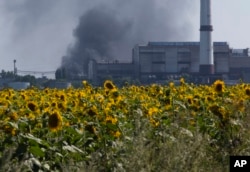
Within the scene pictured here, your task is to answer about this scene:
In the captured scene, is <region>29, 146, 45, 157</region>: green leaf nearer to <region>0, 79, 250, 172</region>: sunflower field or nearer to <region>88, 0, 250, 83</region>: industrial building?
<region>0, 79, 250, 172</region>: sunflower field

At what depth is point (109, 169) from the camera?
4637 mm

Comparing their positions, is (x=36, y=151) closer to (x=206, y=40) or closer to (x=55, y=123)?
(x=55, y=123)

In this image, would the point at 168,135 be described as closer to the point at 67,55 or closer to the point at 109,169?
the point at 109,169

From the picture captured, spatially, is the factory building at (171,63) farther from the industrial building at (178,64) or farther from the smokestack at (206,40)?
the smokestack at (206,40)

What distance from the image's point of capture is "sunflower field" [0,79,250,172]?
3.95 metres

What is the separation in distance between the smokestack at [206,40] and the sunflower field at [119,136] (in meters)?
64.3

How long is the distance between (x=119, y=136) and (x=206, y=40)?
230 feet

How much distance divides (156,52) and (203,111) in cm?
6632

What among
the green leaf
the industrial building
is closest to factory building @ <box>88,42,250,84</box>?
the industrial building

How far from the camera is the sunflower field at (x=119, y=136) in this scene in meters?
3.95

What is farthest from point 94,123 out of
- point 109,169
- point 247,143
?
point 247,143

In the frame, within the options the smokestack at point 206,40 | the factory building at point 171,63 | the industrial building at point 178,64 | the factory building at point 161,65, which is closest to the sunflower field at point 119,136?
the industrial building at point 178,64

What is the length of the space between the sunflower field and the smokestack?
211ft

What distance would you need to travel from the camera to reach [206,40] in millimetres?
74625
